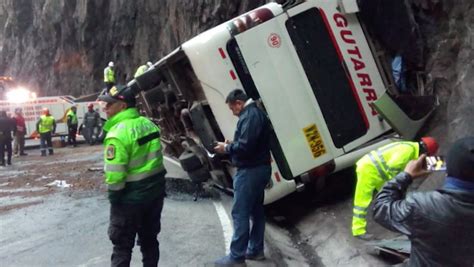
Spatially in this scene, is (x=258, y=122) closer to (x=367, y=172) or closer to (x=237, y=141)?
(x=237, y=141)

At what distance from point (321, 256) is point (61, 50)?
33.0 meters

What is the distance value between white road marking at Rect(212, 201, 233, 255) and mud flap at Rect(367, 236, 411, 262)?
1386mm

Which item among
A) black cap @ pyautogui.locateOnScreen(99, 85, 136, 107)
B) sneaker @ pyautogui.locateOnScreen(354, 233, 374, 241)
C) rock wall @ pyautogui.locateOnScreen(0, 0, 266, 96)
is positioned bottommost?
sneaker @ pyautogui.locateOnScreen(354, 233, 374, 241)

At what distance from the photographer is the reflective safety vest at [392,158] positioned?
4.71m

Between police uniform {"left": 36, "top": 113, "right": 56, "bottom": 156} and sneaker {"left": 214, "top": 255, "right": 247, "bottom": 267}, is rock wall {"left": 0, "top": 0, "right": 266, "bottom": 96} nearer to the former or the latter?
police uniform {"left": 36, "top": 113, "right": 56, "bottom": 156}

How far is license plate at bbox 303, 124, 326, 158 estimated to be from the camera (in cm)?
555

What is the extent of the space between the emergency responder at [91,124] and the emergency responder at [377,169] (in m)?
16.8

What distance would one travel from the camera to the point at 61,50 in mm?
34406

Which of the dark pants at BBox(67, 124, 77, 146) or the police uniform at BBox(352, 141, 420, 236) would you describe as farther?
the dark pants at BBox(67, 124, 77, 146)

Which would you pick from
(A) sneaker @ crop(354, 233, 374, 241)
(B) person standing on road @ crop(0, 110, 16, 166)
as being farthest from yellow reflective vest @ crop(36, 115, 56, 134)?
(A) sneaker @ crop(354, 233, 374, 241)

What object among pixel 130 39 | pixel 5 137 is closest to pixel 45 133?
pixel 5 137

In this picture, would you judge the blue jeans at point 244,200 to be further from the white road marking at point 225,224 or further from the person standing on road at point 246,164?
the white road marking at point 225,224

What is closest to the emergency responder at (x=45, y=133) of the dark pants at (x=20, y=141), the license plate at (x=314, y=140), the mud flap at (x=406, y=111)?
the dark pants at (x=20, y=141)

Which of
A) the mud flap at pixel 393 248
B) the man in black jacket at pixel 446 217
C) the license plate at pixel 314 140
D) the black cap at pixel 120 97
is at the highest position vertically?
the black cap at pixel 120 97
